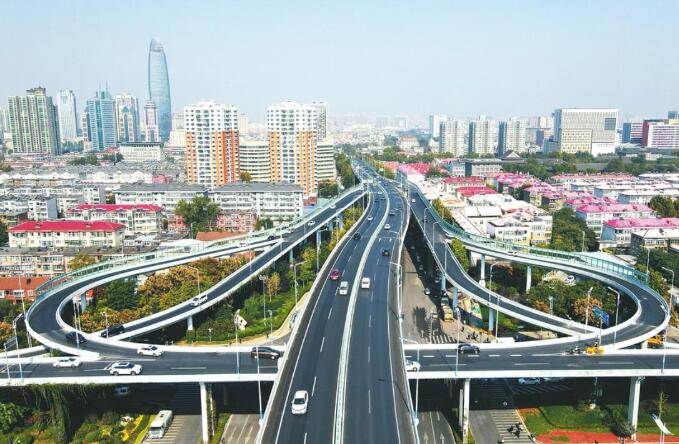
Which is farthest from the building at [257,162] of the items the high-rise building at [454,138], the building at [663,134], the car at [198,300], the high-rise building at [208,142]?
the building at [663,134]

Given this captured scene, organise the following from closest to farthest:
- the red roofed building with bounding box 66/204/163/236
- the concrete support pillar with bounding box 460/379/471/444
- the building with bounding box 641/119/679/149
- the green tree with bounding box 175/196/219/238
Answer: the concrete support pillar with bounding box 460/379/471/444
the red roofed building with bounding box 66/204/163/236
the green tree with bounding box 175/196/219/238
the building with bounding box 641/119/679/149

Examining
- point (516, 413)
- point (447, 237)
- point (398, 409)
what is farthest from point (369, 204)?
point (398, 409)

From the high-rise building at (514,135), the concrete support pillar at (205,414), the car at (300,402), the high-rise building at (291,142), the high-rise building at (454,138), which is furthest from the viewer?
the high-rise building at (454,138)

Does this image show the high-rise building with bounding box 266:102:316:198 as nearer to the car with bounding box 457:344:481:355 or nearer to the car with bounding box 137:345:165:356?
the car with bounding box 137:345:165:356

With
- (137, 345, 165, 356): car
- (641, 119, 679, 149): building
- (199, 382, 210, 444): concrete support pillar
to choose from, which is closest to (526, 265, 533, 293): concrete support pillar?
(199, 382, 210, 444): concrete support pillar

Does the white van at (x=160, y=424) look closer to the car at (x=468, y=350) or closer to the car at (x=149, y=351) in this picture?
the car at (x=149, y=351)

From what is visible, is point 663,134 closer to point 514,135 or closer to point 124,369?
point 514,135
